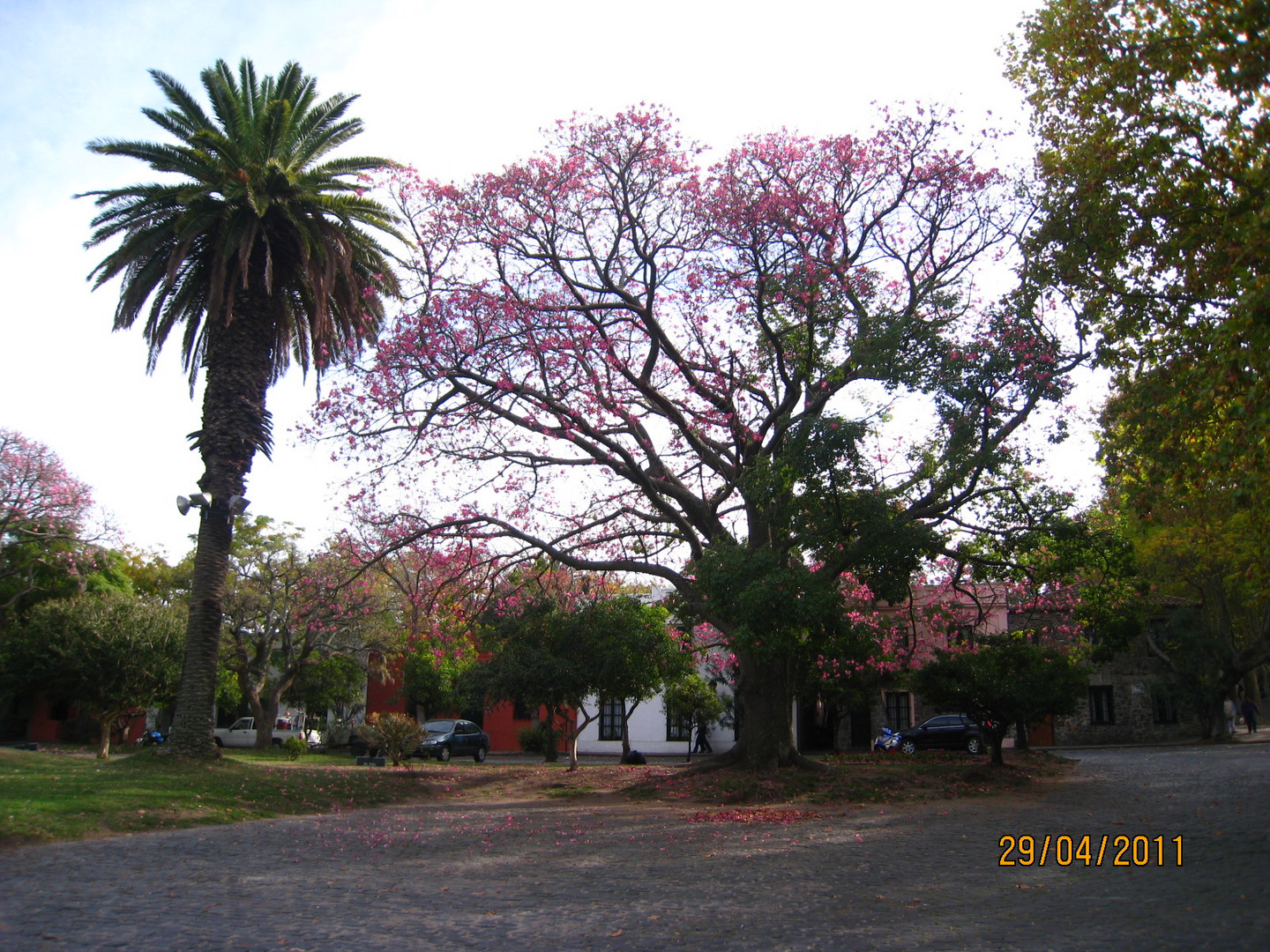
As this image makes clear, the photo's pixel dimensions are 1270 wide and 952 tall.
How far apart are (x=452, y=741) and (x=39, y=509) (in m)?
14.8

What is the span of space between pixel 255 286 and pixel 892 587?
12.3 meters

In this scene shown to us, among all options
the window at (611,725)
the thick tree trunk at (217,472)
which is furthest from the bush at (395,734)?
the window at (611,725)

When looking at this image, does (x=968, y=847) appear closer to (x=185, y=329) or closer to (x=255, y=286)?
(x=255, y=286)

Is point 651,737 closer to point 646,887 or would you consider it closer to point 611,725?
point 611,725

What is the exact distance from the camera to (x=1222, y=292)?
28.4ft

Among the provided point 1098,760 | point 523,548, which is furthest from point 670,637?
point 1098,760

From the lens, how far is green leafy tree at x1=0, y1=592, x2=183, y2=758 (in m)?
21.3

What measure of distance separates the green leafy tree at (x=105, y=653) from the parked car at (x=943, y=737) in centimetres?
2144

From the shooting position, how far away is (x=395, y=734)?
69.7 ft

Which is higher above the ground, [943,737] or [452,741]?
[943,737]

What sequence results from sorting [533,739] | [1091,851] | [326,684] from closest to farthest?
[1091,851] → [533,739] → [326,684]

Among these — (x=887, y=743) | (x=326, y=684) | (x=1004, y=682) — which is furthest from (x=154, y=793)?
(x=326, y=684)

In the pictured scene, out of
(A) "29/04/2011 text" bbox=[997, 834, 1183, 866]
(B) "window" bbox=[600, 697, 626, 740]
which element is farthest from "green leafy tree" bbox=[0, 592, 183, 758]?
(A) "29/04/2011 text" bbox=[997, 834, 1183, 866]

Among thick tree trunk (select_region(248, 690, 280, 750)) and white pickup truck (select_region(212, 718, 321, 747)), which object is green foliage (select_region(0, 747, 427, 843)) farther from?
white pickup truck (select_region(212, 718, 321, 747))
